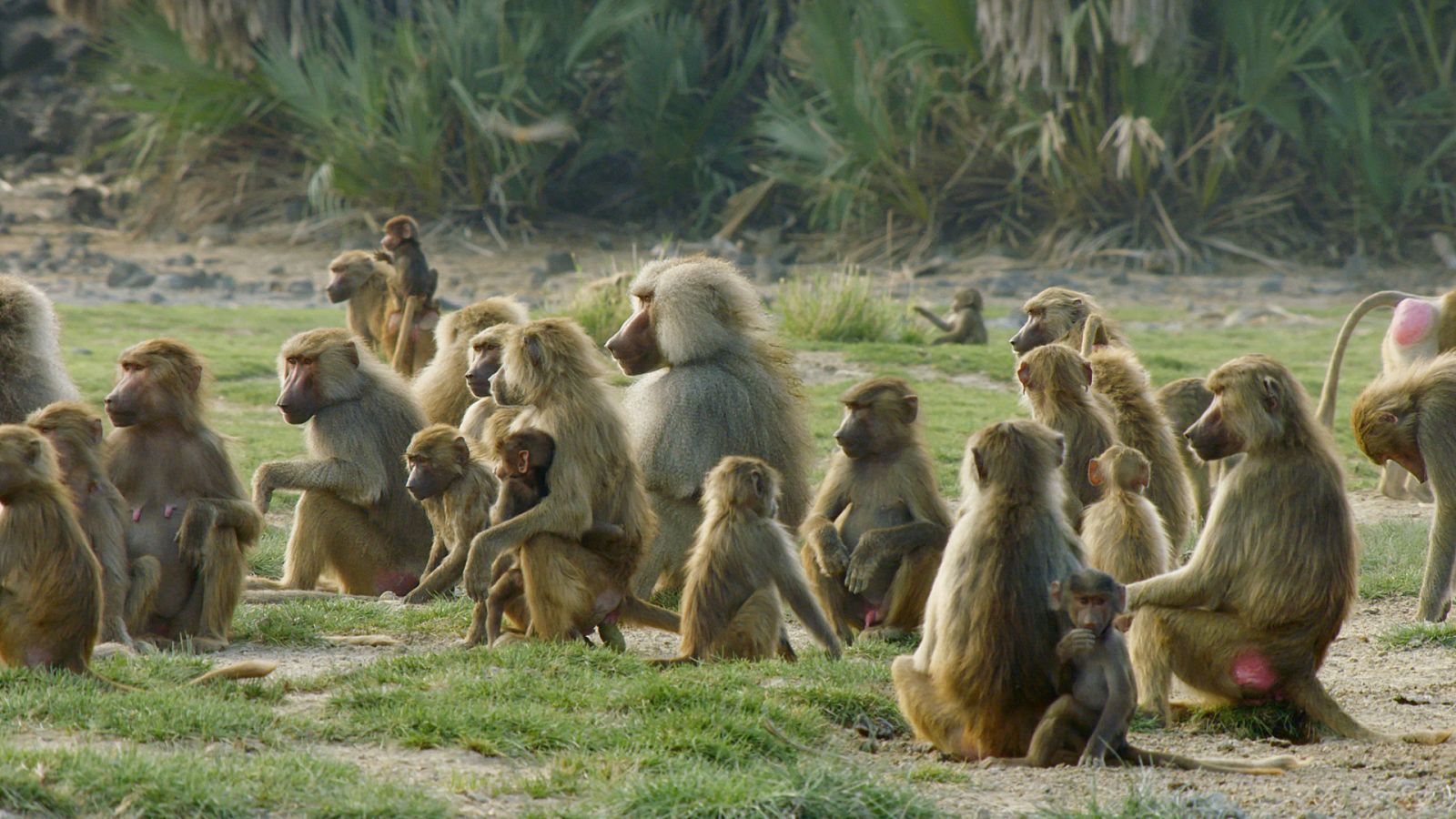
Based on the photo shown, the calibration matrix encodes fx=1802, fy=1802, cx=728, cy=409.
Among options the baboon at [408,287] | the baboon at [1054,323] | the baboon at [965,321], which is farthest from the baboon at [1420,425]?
the baboon at [965,321]

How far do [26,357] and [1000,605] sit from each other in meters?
3.74

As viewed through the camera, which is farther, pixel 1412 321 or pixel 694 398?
pixel 1412 321

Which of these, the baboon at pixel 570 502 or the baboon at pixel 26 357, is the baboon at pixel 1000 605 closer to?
the baboon at pixel 570 502

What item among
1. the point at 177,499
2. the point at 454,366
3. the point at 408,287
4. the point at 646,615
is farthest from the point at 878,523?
the point at 408,287

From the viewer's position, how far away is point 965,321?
1360 centimetres

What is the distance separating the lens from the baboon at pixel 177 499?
18.9ft

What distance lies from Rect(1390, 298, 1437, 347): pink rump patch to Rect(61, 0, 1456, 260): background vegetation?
8.84 metres

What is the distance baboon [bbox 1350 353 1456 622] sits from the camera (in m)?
6.00

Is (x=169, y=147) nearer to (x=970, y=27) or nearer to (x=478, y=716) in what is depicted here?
(x=970, y=27)

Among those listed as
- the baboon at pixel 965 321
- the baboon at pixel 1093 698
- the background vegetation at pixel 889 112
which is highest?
the background vegetation at pixel 889 112

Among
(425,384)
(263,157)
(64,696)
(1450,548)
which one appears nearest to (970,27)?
(263,157)

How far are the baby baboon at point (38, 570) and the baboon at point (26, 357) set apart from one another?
4.95 ft

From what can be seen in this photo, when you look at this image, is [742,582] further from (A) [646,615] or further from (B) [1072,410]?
(B) [1072,410]

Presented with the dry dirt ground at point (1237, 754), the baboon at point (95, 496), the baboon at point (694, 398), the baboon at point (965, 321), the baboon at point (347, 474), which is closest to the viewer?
the dry dirt ground at point (1237, 754)
